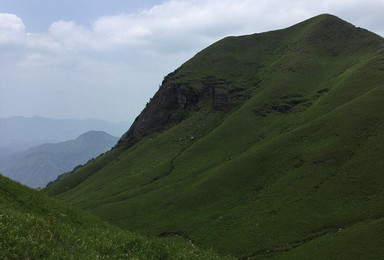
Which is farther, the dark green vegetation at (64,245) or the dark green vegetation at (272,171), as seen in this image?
the dark green vegetation at (272,171)

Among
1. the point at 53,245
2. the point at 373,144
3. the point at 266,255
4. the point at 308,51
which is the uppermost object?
the point at 308,51

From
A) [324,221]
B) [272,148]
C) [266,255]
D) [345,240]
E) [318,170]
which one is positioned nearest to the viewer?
[345,240]

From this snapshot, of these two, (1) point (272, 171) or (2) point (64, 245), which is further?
(1) point (272, 171)

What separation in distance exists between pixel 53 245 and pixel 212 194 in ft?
280

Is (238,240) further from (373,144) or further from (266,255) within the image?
(373,144)

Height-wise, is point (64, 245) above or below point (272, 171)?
above

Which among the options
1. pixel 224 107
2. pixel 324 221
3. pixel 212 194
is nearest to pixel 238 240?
pixel 324 221

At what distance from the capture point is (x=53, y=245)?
14969 mm

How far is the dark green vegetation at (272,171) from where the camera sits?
6806 cm

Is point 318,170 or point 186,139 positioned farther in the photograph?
point 186,139

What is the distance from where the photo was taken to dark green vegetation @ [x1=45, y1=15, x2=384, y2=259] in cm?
6806

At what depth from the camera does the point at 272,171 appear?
3826 inches

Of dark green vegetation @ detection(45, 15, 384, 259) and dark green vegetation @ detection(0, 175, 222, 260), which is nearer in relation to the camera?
dark green vegetation @ detection(0, 175, 222, 260)

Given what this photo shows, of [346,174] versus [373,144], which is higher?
[373,144]
